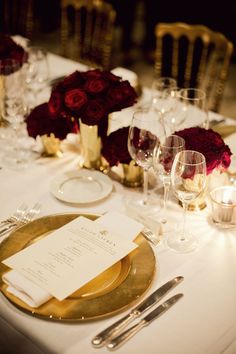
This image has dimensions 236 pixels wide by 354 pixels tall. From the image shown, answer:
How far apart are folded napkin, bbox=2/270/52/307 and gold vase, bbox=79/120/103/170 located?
23.4 inches

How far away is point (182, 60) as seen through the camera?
4.04 meters

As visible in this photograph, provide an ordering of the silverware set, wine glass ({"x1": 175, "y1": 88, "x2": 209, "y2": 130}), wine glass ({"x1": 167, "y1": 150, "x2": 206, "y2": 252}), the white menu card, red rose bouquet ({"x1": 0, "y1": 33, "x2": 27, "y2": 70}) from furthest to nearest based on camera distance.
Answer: red rose bouquet ({"x1": 0, "y1": 33, "x2": 27, "y2": 70}) → wine glass ({"x1": 175, "y1": 88, "x2": 209, "y2": 130}) → the silverware set → wine glass ({"x1": 167, "y1": 150, "x2": 206, "y2": 252}) → the white menu card

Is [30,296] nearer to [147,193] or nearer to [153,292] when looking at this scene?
[153,292]

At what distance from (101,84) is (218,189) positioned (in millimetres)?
455

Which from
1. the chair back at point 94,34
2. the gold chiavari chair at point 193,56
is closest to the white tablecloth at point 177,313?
the gold chiavari chair at point 193,56

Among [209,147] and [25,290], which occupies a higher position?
[209,147]

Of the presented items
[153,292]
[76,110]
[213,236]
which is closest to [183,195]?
[213,236]

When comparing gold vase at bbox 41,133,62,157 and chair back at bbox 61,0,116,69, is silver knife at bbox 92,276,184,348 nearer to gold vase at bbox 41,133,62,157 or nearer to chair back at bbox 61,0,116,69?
gold vase at bbox 41,133,62,157

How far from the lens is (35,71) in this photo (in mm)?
2121

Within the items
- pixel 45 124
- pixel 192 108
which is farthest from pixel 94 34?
pixel 45 124

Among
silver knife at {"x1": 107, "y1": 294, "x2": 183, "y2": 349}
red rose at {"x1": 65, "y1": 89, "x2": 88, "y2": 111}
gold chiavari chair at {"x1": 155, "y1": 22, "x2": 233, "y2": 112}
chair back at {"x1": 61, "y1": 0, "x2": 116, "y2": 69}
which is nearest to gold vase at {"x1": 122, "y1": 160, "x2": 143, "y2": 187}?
red rose at {"x1": 65, "y1": 89, "x2": 88, "y2": 111}

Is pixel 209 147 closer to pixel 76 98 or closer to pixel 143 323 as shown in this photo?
pixel 76 98

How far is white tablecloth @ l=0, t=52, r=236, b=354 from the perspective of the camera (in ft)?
3.45

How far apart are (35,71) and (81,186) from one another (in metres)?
0.75
